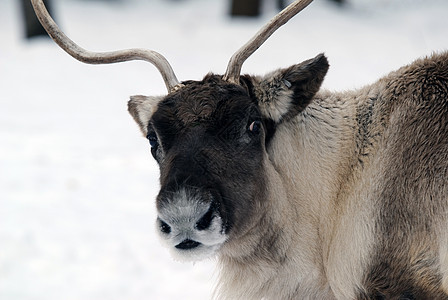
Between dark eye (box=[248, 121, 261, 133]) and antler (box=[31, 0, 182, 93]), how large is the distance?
0.57 metres

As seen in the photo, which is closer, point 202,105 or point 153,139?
point 202,105

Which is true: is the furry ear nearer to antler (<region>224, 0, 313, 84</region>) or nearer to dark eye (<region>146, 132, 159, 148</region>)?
dark eye (<region>146, 132, 159, 148</region>)

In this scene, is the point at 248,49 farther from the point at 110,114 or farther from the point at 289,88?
the point at 110,114

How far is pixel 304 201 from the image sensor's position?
14.6 ft

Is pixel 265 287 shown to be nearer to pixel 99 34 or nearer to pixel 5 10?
pixel 99 34

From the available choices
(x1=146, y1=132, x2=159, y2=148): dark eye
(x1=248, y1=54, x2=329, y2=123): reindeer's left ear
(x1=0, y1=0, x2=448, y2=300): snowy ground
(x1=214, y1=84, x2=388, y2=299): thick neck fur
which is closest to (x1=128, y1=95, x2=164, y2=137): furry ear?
(x1=146, y1=132, x2=159, y2=148): dark eye

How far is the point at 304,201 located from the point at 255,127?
2.01ft

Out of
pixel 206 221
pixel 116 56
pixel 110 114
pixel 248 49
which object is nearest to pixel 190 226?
pixel 206 221

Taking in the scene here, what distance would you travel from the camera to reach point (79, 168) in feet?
33.1

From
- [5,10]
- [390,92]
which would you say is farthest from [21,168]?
[5,10]

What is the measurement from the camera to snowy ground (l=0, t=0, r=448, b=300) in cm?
697

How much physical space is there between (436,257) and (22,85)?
45.4 ft

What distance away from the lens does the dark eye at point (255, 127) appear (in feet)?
13.8

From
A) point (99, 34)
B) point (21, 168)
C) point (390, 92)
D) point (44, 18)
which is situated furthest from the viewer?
point (99, 34)
